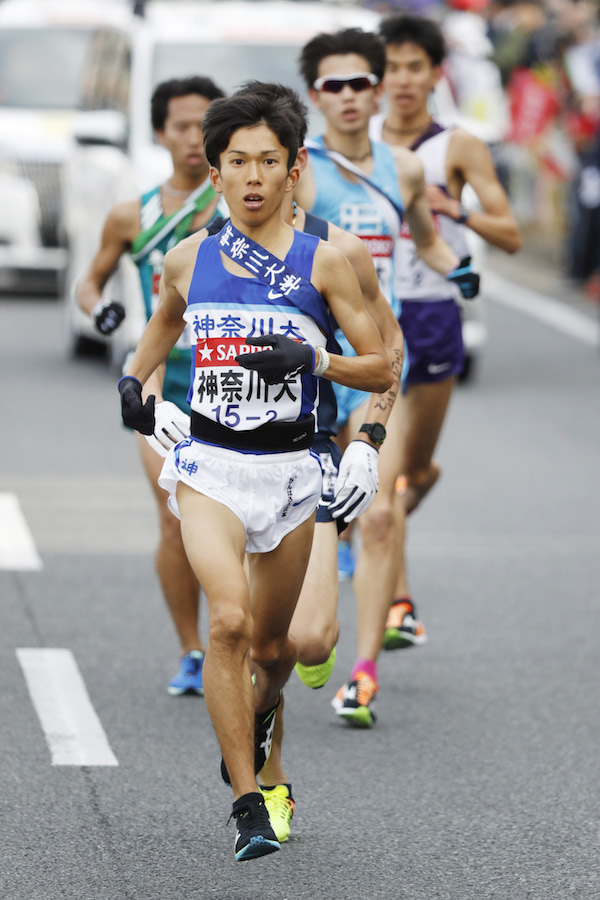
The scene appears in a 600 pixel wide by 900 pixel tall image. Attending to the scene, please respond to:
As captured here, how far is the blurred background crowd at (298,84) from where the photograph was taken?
13.9 m

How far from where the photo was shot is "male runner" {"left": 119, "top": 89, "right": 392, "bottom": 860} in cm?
510

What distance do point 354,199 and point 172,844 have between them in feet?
8.34

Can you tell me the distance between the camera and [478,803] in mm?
5859

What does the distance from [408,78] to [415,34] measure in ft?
0.64

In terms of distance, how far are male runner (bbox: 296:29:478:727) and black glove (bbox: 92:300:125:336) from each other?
2.49 ft

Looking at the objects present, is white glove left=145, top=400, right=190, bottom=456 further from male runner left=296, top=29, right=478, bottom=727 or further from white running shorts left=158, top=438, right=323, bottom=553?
male runner left=296, top=29, right=478, bottom=727

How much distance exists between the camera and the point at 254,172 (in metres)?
5.11

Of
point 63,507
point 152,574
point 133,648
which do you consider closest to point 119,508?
point 63,507

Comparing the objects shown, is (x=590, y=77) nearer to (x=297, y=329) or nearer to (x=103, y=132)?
(x=103, y=132)

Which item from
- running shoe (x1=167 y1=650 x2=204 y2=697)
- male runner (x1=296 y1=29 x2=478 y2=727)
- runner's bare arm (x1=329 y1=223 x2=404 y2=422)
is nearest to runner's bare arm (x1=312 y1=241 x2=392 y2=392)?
runner's bare arm (x1=329 y1=223 x2=404 y2=422)

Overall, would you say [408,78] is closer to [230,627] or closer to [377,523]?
[377,523]

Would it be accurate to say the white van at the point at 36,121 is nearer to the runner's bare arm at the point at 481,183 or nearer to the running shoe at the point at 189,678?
the runner's bare arm at the point at 481,183

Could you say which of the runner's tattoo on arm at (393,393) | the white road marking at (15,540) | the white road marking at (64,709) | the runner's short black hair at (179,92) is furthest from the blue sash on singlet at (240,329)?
the white road marking at (15,540)

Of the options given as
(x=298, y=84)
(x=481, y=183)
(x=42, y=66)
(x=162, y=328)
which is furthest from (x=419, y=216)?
(x=42, y=66)
